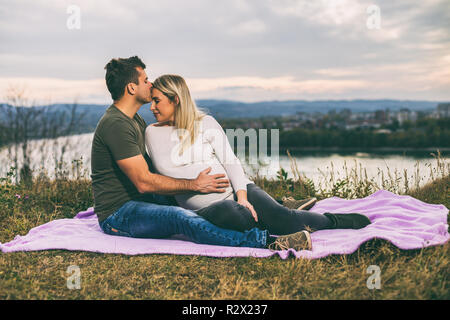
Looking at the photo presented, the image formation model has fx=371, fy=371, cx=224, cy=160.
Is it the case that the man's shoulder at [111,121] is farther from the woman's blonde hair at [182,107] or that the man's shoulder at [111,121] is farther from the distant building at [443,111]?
the distant building at [443,111]

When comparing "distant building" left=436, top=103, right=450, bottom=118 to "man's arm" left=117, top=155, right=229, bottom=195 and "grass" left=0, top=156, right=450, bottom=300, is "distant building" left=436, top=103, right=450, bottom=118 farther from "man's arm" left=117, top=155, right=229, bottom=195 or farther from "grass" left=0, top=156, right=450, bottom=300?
"man's arm" left=117, top=155, right=229, bottom=195

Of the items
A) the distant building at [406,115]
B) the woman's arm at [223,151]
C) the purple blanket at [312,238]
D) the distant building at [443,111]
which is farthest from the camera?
the distant building at [406,115]

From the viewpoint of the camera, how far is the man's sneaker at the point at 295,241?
2847 millimetres

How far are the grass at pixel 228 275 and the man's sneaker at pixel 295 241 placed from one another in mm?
128

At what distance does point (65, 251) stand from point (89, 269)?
53 centimetres

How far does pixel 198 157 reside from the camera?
317cm

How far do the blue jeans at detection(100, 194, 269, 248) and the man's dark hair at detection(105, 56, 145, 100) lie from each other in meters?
1.00

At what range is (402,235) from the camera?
285 centimetres

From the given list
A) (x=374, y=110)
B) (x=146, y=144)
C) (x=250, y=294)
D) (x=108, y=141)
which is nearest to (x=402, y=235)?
(x=250, y=294)

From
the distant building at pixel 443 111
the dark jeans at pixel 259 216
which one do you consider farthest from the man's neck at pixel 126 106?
the distant building at pixel 443 111

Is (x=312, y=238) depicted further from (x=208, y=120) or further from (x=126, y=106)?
(x=126, y=106)

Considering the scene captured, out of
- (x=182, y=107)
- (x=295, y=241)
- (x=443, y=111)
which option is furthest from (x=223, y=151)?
(x=443, y=111)

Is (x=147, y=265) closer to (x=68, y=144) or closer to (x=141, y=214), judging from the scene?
(x=141, y=214)

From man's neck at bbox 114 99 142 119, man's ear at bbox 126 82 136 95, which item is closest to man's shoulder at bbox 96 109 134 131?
man's neck at bbox 114 99 142 119
